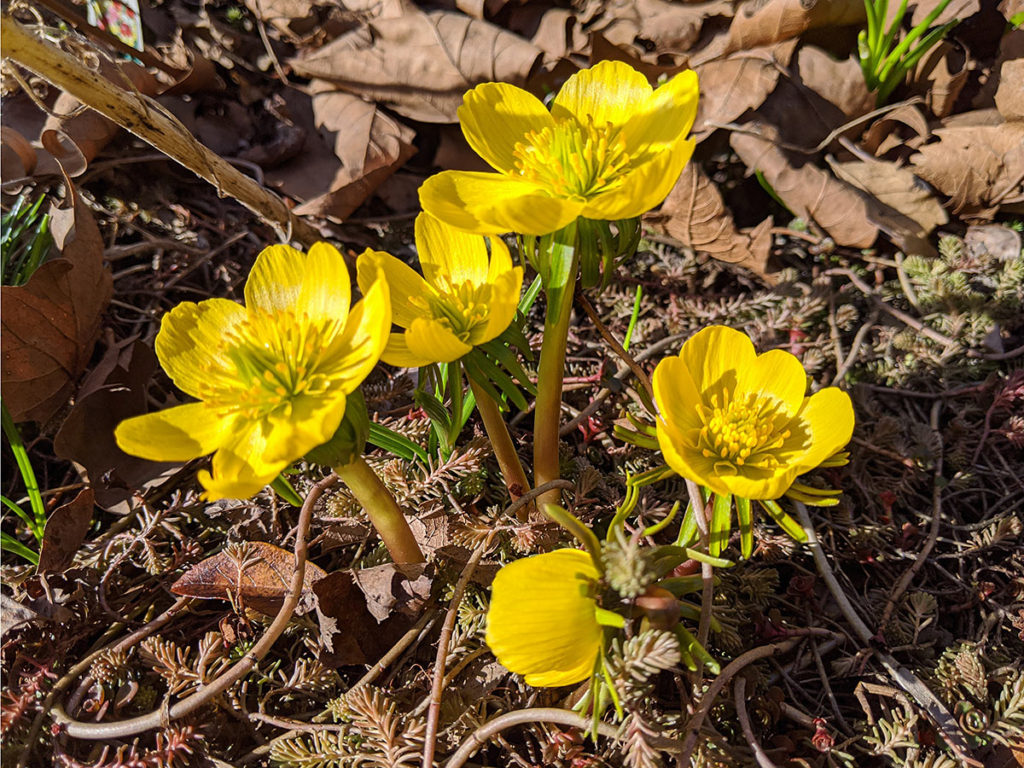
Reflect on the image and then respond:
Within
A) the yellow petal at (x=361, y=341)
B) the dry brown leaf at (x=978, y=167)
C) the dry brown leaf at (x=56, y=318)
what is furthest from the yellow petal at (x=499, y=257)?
the dry brown leaf at (x=978, y=167)

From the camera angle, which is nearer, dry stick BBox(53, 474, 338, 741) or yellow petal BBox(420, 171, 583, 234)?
yellow petal BBox(420, 171, 583, 234)

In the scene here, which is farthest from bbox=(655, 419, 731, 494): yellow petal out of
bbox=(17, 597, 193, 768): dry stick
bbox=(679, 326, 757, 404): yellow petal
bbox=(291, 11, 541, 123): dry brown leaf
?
bbox=(291, 11, 541, 123): dry brown leaf

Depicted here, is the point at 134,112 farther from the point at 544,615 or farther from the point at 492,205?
the point at 544,615

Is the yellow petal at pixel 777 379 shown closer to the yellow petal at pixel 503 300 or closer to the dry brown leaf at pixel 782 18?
the yellow petal at pixel 503 300

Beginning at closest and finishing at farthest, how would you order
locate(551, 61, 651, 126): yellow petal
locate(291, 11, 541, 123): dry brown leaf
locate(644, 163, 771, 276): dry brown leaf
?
locate(551, 61, 651, 126): yellow petal → locate(644, 163, 771, 276): dry brown leaf → locate(291, 11, 541, 123): dry brown leaf

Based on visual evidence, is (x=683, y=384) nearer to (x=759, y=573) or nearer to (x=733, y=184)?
(x=759, y=573)

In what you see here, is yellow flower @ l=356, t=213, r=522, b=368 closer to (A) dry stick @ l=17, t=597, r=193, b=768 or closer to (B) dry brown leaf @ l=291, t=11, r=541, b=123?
(A) dry stick @ l=17, t=597, r=193, b=768

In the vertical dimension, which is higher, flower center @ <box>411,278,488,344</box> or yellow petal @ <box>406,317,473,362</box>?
yellow petal @ <box>406,317,473,362</box>
